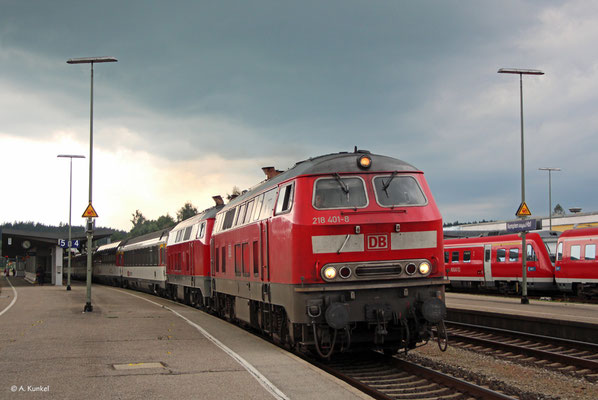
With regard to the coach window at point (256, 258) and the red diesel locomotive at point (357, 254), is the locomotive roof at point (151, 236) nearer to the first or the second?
the coach window at point (256, 258)

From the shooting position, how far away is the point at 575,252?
26672mm

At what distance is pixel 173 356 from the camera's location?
37.6ft

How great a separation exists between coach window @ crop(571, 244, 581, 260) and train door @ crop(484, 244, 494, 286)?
258 inches

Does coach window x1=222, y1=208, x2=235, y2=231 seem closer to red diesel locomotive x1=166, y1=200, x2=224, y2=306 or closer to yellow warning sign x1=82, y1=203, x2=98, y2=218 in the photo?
red diesel locomotive x1=166, y1=200, x2=224, y2=306

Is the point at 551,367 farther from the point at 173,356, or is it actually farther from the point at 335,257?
the point at 173,356

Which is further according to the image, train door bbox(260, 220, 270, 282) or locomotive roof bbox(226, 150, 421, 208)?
train door bbox(260, 220, 270, 282)

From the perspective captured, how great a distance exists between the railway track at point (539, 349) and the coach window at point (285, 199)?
18.0ft

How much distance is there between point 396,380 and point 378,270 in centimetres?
178

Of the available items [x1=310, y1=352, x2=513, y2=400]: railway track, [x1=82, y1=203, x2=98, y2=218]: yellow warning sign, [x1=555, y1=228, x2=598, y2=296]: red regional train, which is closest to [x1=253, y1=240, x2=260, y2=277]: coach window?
[x1=310, y1=352, x2=513, y2=400]: railway track

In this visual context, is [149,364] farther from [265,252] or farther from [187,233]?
[187,233]

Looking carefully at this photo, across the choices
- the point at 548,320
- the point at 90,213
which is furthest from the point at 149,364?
the point at 90,213

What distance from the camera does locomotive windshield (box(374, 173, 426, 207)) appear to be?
1093cm

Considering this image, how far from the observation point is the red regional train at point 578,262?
25.6 m

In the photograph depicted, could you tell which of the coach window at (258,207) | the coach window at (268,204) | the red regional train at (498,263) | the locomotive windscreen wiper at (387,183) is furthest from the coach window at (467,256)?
the locomotive windscreen wiper at (387,183)
